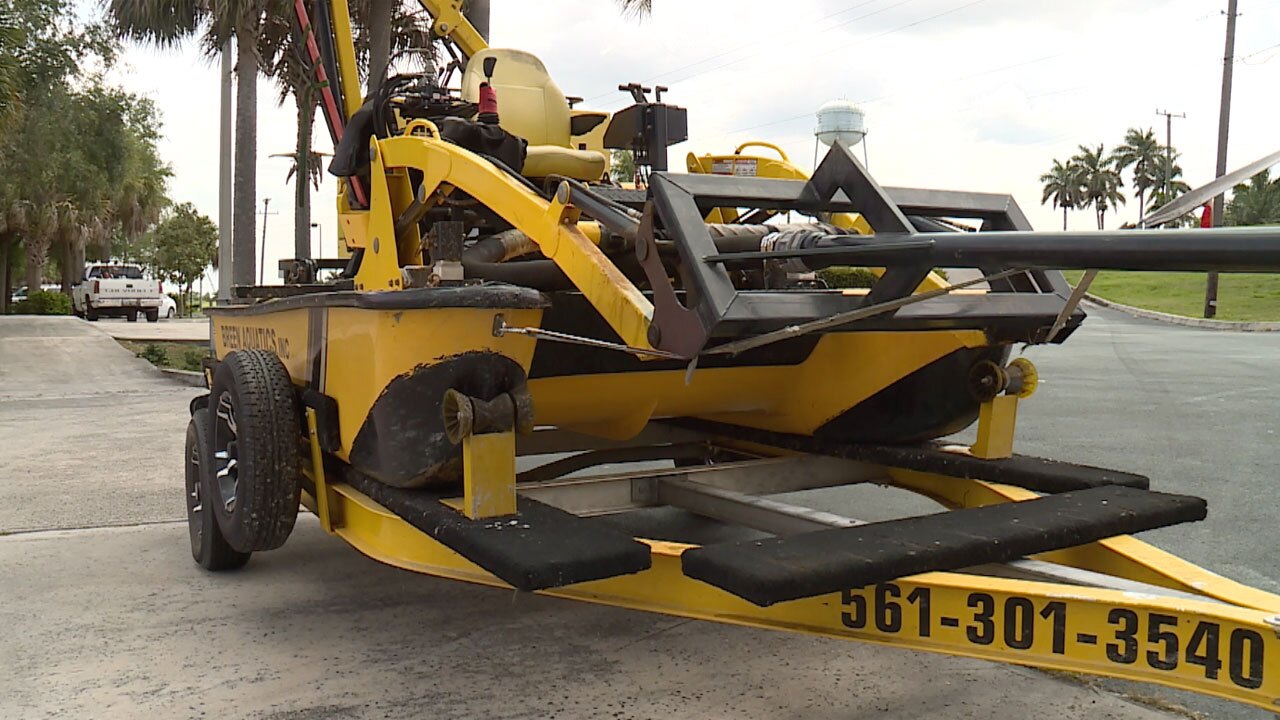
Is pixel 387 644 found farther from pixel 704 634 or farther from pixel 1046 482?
pixel 1046 482

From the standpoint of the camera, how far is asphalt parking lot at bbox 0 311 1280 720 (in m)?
3.56

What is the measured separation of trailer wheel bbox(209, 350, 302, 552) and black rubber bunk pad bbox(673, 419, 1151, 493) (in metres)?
2.14

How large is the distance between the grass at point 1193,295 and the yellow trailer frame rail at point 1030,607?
23.9 meters

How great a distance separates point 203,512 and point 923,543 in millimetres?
3351

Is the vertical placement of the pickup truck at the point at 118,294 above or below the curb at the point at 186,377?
above

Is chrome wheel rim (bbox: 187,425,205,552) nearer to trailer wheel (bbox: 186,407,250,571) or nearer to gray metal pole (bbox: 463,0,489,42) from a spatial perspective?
trailer wheel (bbox: 186,407,250,571)

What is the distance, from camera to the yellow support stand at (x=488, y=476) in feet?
11.4

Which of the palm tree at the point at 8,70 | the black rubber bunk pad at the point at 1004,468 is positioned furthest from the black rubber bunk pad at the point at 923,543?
the palm tree at the point at 8,70

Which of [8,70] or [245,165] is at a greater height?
[8,70]

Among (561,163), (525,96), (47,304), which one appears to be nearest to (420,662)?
(561,163)

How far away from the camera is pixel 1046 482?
4.08m

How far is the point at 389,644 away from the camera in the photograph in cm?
414

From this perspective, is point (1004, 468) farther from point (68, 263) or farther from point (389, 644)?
point (68, 263)

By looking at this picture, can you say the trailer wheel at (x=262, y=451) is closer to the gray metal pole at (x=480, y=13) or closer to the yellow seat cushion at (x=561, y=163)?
the yellow seat cushion at (x=561, y=163)
